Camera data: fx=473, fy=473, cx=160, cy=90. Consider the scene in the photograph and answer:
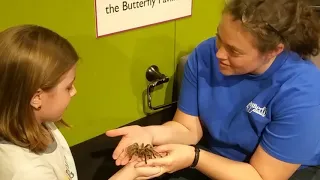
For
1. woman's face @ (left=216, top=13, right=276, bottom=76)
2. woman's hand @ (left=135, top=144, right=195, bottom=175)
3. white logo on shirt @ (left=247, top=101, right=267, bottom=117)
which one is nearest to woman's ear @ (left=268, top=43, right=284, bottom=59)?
woman's face @ (left=216, top=13, right=276, bottom=76)

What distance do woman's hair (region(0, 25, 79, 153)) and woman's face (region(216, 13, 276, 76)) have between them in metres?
0.40

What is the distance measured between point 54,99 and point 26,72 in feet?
0.34

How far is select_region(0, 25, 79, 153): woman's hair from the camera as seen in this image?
102cm

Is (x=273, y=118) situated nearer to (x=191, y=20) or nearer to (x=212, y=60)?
(x=212, y=60)

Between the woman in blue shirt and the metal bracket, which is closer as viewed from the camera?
the woman in blue shirt

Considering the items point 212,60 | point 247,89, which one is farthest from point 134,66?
point 247,89

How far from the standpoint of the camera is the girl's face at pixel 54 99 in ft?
3.53

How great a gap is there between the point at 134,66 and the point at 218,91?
30cm

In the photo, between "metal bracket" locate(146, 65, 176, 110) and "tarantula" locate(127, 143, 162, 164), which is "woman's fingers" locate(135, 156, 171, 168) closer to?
"tarantula" locate(127, 143, 162, 164)

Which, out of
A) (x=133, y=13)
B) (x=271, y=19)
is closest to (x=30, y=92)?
(x=133, y=13)

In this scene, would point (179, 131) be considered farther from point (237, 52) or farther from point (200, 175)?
point (237, 52)

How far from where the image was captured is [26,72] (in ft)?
3.34

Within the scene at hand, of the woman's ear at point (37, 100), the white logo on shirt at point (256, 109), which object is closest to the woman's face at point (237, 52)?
the white logo on shirt at point (256, 109)

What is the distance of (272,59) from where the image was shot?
4.25 ft
